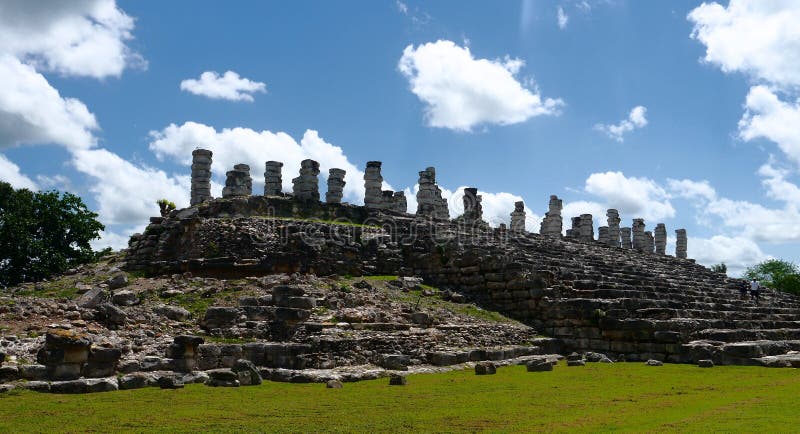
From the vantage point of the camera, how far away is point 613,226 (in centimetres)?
3769

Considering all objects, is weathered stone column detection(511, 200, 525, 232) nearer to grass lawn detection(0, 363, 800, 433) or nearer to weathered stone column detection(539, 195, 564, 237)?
weathered stone column detection(539, 195, 564, 237)

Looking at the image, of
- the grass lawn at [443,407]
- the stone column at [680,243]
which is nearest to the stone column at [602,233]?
the stone column at [680,243]

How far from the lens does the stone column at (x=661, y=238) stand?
39.8m

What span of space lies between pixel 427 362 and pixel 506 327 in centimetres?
339

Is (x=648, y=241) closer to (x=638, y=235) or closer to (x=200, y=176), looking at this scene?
(x=638, y=235)

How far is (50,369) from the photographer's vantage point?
10.0 meters

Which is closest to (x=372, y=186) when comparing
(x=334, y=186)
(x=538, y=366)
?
(x=334, y=186)

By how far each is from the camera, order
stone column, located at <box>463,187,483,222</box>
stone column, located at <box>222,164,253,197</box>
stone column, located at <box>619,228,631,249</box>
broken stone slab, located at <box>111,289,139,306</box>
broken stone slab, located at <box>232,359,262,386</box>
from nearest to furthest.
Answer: broken stone slab, located at <box>232,359,262,386</box>, broken stone slab, located at <box>111,289,139,306</box>, stone column, located at <box>222,164,253,197</box>, stone column, located at <box>463,187,483,222</box>, stone column, located at <box>619,228,631,249</box>

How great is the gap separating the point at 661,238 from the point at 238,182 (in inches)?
1060

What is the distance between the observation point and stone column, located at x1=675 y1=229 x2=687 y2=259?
129 feet

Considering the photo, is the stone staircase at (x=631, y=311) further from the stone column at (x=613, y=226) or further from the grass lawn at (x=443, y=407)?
the stone column at (x=613, y=226)

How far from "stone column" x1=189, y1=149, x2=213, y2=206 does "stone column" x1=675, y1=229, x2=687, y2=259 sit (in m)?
28.1

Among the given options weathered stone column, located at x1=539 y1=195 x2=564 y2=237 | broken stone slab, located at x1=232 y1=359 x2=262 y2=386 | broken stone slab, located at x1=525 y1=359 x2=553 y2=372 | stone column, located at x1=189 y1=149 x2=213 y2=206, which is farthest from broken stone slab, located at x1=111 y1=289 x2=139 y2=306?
weathered stone column, located at x1=539 y1=195 x2=564 y2=237

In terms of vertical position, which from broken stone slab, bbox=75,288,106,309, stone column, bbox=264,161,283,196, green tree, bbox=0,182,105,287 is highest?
stone column, bbox=264,161,283,196
